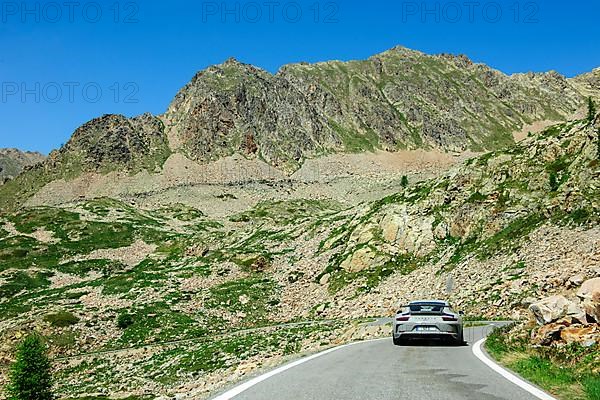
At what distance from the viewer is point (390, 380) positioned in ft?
35.2

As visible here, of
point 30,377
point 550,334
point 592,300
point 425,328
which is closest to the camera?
point 592,300

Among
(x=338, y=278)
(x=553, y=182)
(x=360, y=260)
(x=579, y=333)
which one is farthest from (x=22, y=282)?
(x=579, y=333)

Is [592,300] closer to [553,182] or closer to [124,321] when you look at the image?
[553,182]

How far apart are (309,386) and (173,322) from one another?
3766cm

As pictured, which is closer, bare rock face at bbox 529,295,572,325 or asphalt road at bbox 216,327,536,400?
asphalt road at bbox 216,327,536,400

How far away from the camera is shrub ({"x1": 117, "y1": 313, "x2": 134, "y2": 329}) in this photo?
44.4 meters

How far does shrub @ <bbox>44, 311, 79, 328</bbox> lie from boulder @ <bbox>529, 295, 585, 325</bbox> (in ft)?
134

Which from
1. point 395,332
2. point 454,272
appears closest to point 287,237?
point 454,272

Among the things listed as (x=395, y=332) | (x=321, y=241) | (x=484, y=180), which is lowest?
(x=395, y=332)

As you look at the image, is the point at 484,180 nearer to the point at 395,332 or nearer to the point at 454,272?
the point at 454,272

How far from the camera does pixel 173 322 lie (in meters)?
45.1

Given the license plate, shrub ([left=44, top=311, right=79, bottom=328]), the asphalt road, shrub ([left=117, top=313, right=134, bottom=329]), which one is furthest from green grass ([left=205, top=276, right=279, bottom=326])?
the asphalt road

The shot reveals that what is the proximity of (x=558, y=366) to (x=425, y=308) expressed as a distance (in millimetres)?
7667

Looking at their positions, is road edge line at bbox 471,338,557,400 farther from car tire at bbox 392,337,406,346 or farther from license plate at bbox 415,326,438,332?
car tire at bbox 392,337,406,346
